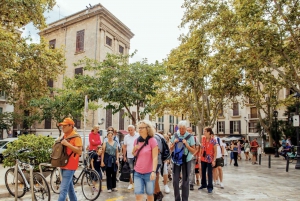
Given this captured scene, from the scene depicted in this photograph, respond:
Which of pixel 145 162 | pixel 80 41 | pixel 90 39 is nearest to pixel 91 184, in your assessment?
pixel 145 162

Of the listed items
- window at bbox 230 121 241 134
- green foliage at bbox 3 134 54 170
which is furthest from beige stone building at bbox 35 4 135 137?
window at bbox 230 121 241 134

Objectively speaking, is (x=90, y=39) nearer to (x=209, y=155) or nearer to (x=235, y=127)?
(x=209, y=155)

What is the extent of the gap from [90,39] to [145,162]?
24.9 meters

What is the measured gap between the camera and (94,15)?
2736 centimetres

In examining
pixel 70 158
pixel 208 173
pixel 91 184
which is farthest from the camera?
pixel 208 173

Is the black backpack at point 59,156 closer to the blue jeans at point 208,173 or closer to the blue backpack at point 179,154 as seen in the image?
the blue backpack at point 179,154

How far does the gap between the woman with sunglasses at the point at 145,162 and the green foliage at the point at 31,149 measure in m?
4.42

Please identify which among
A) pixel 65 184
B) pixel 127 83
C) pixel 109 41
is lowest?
pixel 65 184

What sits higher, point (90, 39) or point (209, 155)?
point (90, 39)

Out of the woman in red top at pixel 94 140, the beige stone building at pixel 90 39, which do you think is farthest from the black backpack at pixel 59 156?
the beige stone building at pixel 90 39

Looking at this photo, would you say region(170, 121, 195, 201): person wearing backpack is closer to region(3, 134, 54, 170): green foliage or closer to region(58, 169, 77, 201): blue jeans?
region(58, 169, 77, 201): blue jeans

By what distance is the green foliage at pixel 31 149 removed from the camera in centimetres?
754

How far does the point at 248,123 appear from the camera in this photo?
168 ft

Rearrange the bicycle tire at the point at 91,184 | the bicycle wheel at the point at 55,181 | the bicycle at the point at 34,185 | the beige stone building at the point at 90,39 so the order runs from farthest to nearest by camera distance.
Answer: the beige stone building at the point at 90,39 → the bicycle wheel at the point at 55,181 → the bicycle tire at the point at 91,184 → the bicycle at the point at 34,185
